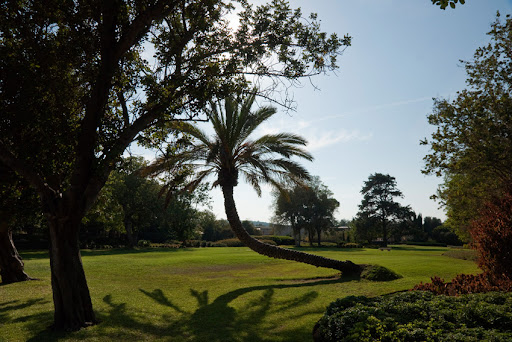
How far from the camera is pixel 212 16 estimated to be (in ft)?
30.3

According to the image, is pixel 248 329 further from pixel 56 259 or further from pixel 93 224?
pixel 93 224

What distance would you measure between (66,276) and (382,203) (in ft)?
212

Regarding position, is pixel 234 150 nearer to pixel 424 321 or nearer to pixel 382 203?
pixel 424 321

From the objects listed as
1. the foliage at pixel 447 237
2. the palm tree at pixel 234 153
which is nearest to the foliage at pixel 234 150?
the palm tree at pixel 234 153

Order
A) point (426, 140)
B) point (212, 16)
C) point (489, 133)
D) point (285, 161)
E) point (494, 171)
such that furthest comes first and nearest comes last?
point (285, 161)
point (426, 140)
point (494, 171)
point (489, 133)
point (212, 16)

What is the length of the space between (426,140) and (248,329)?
11.1m

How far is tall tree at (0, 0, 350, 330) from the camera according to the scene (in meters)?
7.91

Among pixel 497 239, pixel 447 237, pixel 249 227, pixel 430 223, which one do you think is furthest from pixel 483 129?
pixel 430 223

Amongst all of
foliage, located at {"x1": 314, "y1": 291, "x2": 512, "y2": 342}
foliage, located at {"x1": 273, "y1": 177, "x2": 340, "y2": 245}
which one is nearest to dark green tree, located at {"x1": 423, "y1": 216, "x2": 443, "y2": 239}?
foliage, located at {"x1": 273, "y1": 177, "x2": 340, "y2": 245}

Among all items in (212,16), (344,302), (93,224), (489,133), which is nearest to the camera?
(344,302)

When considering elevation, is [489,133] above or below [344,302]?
above

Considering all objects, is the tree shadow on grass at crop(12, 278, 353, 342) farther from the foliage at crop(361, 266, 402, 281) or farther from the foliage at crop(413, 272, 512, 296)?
the foliage at crop(413, 272, 512, 296)

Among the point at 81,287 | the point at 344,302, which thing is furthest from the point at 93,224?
the point at 344,302

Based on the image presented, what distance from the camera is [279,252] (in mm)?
15727
